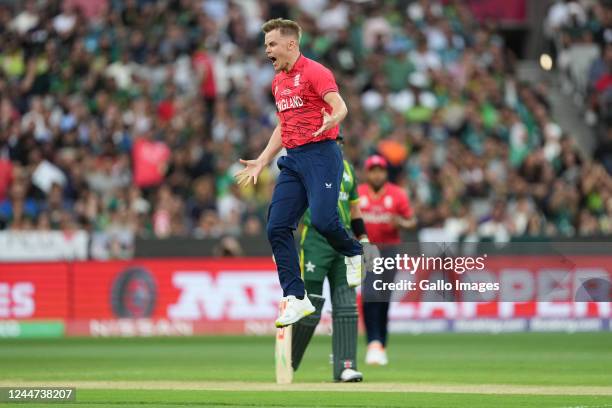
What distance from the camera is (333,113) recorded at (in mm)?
12664

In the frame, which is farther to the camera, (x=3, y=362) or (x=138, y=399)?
(x=3, y=362)

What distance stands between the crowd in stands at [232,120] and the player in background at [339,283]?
11.6 m

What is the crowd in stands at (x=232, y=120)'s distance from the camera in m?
27.7

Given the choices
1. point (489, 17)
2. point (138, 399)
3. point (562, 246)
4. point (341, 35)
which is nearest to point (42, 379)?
point (138, 399)

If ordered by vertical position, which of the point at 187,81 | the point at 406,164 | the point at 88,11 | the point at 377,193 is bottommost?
the point at 377,193

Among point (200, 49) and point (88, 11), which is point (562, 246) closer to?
point (200, 49)

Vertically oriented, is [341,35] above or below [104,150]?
above

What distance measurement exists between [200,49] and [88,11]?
14.3 ft

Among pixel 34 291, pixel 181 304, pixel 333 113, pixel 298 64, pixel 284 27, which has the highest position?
pixel 284 27

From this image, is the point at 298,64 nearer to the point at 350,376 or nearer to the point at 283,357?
the point at 283,357

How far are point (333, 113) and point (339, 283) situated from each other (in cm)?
300

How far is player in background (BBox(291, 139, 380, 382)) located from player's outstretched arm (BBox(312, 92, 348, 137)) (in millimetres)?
2092

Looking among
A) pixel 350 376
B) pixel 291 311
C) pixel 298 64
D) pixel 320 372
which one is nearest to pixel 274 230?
pixel 291 311

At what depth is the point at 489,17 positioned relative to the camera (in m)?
38.6
